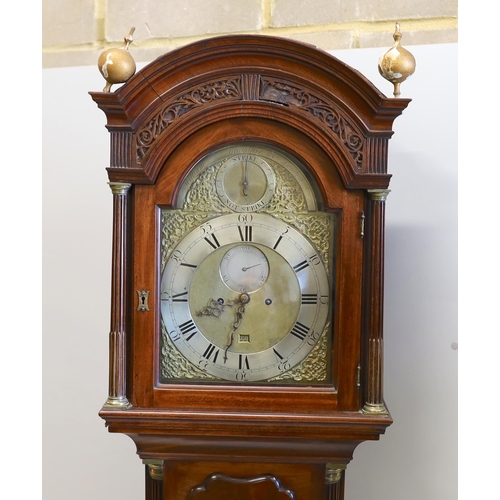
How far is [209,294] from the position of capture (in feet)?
4.20

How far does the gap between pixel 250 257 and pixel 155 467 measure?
47 centimetres

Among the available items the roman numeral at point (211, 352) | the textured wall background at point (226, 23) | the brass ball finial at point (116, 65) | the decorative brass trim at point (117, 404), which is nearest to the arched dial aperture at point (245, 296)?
the roman numeral at point (211, 352)

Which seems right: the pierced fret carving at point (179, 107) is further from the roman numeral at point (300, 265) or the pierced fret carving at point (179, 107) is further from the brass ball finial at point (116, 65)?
the roman numeral at point (300, 265)

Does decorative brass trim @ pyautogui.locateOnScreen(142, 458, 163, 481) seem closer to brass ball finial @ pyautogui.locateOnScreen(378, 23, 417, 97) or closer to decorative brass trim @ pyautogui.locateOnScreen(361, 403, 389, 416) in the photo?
decorative brass trim @ pyautogui.locateOnScreen(361, 403, 389, 416)

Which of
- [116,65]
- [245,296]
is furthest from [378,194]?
[116,65]

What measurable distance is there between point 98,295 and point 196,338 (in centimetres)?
55

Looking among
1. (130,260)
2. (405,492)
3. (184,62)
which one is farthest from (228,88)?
(405,492)

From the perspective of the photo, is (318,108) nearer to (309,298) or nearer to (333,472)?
(309,298)

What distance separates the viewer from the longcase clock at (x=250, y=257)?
1.23 meters

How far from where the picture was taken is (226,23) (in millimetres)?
1704

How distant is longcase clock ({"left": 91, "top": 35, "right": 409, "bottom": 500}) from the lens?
4.05ft

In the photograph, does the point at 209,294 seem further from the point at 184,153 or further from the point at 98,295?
the point at 98,295

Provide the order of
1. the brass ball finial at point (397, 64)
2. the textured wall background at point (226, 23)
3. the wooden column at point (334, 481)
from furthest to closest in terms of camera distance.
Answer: the textured wall background at point (226, 23), the wooden column at point (334, 481), the brass ball finial at point (397, 64)

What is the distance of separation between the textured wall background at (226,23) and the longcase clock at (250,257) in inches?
19.2
